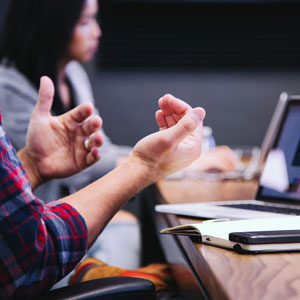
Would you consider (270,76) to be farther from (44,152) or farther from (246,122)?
(44,152)

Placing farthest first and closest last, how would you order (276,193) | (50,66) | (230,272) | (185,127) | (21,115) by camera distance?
(50,66) < (21,115) < (276,193) < (185,127) < (230,272)

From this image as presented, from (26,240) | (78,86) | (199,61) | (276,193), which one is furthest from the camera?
(199,61)

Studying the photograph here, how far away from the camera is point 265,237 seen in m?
0.72

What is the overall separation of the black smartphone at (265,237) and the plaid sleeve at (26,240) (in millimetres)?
275

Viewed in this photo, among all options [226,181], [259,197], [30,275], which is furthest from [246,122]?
[30,275]

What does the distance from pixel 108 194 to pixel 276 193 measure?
1.74 feet

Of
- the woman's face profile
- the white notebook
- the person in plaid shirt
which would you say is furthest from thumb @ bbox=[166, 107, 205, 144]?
the woman's face profile

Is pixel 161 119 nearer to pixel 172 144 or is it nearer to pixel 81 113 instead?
pixel 172 144

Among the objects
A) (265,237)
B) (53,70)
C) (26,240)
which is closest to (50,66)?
(53,70)

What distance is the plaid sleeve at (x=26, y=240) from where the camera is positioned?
724 mm

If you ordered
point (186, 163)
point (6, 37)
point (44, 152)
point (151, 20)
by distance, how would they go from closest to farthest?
point (186, 163)
point (44, 152)
point (6, 37)
point (151, 20)

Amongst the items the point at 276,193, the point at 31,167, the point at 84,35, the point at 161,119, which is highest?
the point at 84,35

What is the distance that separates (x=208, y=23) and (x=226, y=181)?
2.08 m

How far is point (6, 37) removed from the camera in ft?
6.75
